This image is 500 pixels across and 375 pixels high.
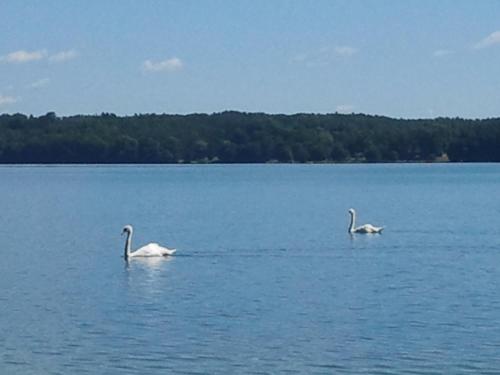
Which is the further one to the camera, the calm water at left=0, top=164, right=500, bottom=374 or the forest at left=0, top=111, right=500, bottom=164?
the forest at left=0, top=111, right=500, bottom=164

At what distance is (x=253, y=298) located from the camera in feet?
76.4

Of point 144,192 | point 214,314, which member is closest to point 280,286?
point 214,314

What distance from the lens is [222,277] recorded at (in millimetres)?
26734

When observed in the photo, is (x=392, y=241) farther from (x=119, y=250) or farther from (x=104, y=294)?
(x=104, y=294)

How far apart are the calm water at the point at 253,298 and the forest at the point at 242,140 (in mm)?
108764

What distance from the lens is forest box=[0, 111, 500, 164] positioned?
154 m

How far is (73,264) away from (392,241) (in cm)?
992

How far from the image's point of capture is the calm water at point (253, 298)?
17562 mm

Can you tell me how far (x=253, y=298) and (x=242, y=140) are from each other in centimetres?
13604

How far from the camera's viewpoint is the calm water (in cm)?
1756

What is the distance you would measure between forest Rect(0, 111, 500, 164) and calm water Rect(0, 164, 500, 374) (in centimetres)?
10876

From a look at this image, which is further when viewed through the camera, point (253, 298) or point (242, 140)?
point (242, 140)

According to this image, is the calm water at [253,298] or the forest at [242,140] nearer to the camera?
the calm water at [253,298]

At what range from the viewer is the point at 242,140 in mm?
159125
